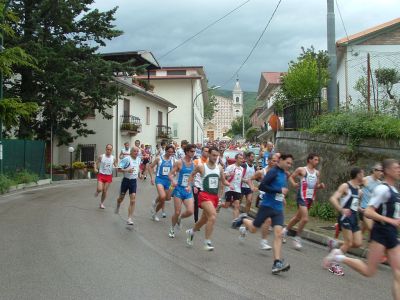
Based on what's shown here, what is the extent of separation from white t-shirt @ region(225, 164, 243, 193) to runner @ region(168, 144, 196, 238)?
1.76 m

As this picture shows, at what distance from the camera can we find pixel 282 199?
7848 millimetres

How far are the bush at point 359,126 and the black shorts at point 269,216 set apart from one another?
5347 millimetres

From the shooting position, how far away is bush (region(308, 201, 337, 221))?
12.8m

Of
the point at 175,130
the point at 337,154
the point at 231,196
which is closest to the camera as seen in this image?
the point at 231,196

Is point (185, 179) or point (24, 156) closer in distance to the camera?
point (185, 179)

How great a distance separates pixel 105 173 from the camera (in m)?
14.2

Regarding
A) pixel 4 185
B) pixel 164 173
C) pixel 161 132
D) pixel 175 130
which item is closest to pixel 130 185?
pixel 164 173

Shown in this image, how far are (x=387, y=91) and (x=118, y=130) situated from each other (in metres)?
23.7

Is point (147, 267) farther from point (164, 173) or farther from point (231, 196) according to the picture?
point (231, 196)

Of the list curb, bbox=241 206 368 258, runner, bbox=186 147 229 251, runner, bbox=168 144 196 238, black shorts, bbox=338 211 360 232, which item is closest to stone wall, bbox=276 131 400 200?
curb, bbox=241 206 368 258

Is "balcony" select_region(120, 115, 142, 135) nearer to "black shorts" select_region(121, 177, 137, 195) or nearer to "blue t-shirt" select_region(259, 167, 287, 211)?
"black shorts" select_region(121, 177, 137, 195)

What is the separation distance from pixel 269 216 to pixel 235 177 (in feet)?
13.4

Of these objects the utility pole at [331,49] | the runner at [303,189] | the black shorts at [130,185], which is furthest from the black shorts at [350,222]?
the utility pole at [331,49]

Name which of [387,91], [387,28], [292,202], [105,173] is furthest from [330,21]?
[387,28]
